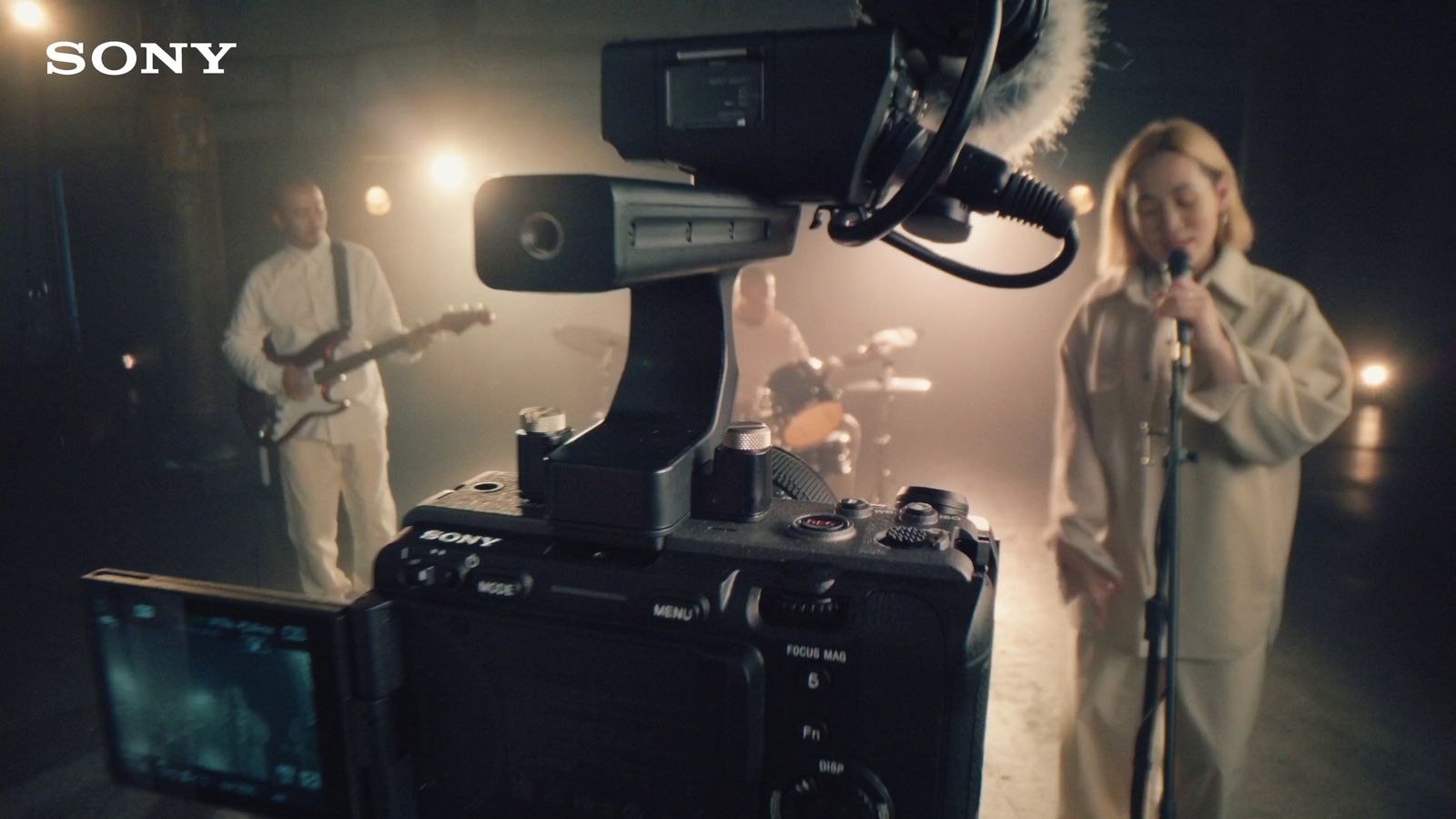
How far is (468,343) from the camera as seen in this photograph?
205 inches

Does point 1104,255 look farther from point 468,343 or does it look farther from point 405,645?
point 468,343

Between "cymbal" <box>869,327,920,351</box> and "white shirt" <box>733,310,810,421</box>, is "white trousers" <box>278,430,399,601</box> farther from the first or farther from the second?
"cymbal" <box>869,327,920,351</box>

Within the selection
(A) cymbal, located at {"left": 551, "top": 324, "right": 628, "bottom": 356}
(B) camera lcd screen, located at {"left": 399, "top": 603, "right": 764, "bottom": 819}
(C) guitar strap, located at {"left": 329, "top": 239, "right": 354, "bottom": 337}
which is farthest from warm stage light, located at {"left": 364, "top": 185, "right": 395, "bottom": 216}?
(B) camera lcd screen, located at {"left": 399, "top": 603, "right": 764, "bottom": 819}

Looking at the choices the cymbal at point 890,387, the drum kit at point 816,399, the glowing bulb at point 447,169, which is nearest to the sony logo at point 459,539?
the drum kit at point 816,399

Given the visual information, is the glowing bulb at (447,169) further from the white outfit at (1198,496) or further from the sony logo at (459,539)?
the sony logo at (459,539)

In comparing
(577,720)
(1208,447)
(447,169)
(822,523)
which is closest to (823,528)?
(822,523)

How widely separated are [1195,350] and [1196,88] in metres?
4.73

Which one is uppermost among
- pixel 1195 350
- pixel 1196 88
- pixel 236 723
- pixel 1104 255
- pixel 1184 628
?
pixel 1196 88

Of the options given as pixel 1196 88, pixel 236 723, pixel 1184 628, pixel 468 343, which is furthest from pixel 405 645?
pixel 1196 88

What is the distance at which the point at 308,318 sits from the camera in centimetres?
305

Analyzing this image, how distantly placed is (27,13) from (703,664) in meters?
6.09

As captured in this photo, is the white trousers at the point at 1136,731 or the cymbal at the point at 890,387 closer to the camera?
the white trousers at the point at 1136,731

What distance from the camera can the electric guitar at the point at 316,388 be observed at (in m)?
2.95

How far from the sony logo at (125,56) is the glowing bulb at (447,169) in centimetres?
124
